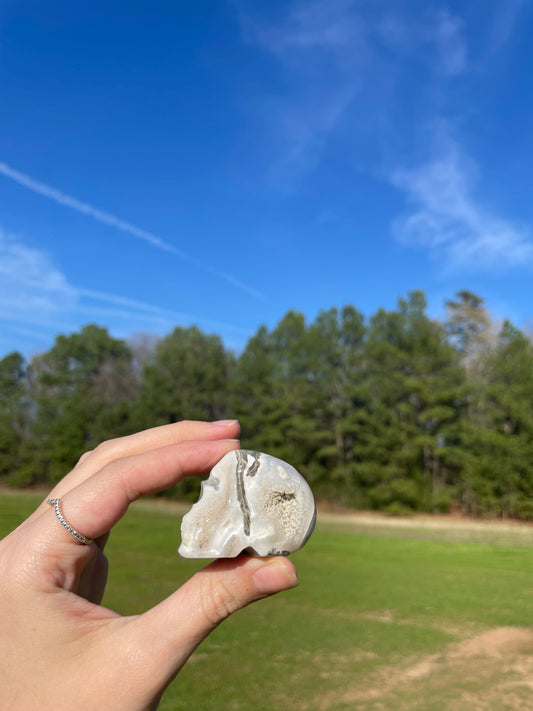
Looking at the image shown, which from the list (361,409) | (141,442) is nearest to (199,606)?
(141,442)

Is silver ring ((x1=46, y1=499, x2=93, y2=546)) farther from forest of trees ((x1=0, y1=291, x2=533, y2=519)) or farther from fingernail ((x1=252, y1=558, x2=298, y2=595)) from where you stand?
forest of trees ((x1=0, y1=291, x2=533, y2=519))

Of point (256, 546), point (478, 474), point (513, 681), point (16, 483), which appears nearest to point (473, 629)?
point (513, 681)

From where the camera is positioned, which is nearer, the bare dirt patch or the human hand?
the human hand

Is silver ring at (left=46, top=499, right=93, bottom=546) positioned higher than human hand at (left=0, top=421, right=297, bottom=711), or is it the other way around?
silver ring at (left=46, top=499, right=93, bottom=546)

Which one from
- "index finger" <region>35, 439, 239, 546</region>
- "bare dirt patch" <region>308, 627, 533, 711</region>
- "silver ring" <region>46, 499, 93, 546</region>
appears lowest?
"bare dirt patch" <region>308, 627, 533, 711</region>

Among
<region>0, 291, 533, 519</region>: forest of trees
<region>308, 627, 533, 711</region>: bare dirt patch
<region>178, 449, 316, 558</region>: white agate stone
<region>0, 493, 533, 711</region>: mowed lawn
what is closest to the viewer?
<region>178, 449, 316, 558</region>: white agate stone

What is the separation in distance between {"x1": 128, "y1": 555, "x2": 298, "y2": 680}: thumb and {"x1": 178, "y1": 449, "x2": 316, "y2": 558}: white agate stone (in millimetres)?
144

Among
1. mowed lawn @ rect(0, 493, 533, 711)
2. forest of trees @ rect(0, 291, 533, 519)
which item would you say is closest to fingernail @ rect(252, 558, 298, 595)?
mowed lawn @ rect(0, 493, 533, 711)

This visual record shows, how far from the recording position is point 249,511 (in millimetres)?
1729

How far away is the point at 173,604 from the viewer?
1.42 metres

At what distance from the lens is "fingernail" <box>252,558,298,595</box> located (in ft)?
4.71

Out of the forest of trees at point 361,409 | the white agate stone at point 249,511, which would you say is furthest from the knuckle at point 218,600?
the forest of trees at point 361,409

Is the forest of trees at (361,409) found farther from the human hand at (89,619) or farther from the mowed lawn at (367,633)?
the human hand at (89,619)

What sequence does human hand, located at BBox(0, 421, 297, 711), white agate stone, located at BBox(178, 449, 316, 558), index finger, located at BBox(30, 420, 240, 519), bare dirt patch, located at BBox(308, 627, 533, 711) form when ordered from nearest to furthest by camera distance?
1. human hand, located at BBox(0, 421, 297, 711)
2. white agate stone, located at BBox(178, 449, 316, 558)
3. index finger, located at BBox(30, 420, 240, 519)
4. bare dirt patch, located at BBox(308, 627, 533, 711)
